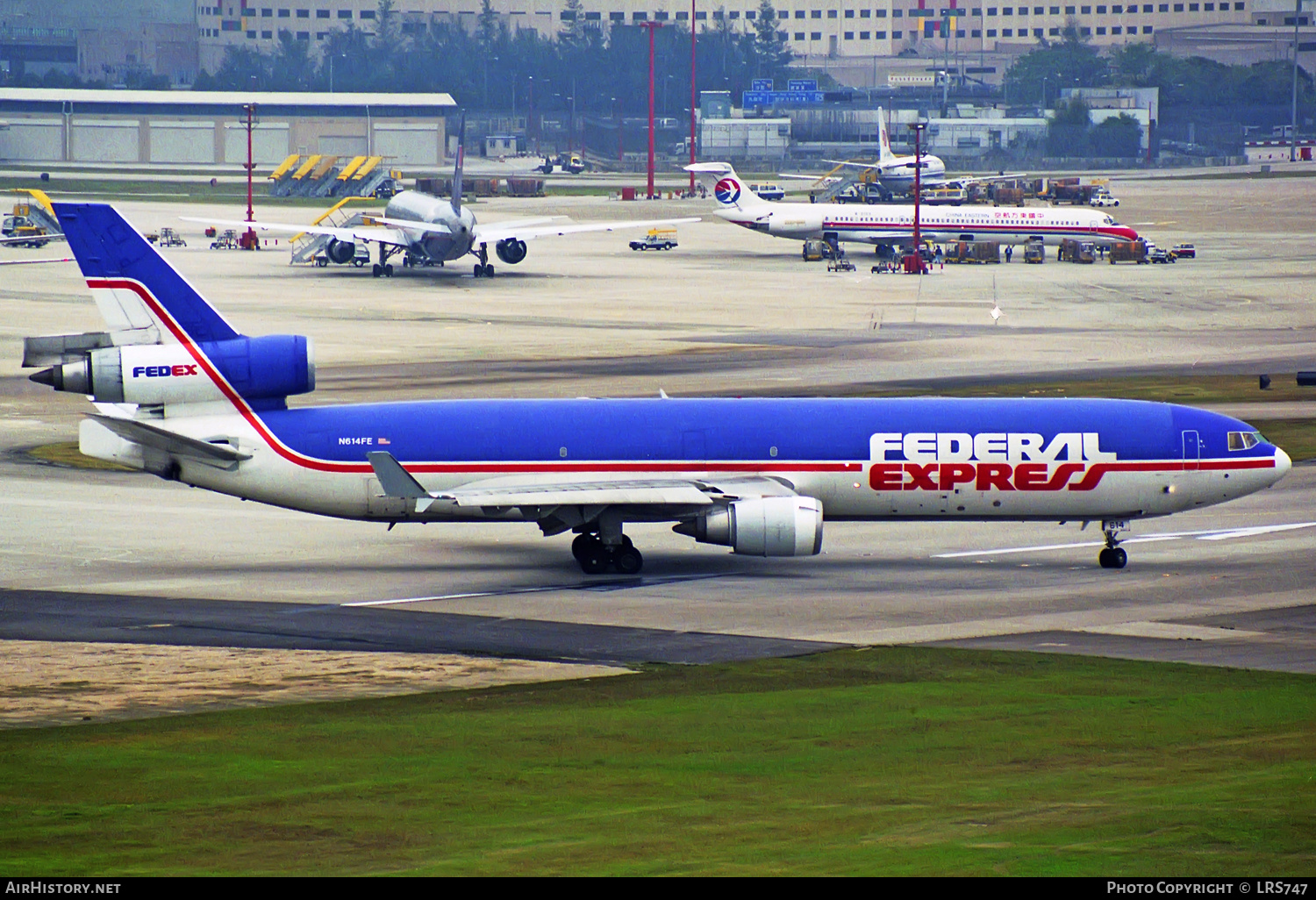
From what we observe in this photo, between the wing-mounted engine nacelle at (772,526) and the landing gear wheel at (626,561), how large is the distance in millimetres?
3304

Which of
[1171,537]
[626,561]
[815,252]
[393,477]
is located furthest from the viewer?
[815,252]

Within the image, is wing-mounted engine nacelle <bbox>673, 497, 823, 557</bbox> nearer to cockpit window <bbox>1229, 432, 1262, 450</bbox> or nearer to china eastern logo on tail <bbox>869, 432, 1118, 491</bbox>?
china eastern logo on tail <bbox>869, 432, 1118, 491</bbox>

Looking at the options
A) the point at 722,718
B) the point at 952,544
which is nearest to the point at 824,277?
the point at 952,544

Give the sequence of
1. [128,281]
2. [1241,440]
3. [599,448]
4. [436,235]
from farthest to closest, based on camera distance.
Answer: [436,235] → [1241,440] → [599,448] → [128,281]

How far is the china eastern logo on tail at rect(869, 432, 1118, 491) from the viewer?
168ft

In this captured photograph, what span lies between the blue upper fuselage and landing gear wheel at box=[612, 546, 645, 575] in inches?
109

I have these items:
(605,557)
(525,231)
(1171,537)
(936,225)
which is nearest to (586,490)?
(605,557)

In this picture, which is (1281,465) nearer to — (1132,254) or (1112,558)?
(1112,558)

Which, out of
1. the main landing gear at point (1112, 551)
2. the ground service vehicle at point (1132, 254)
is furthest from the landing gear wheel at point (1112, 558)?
the ground service vehicle at point (1132, 254)

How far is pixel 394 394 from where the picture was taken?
8338cm

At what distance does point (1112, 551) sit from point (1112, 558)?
0.26 metres

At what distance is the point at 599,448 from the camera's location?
50.8 metres

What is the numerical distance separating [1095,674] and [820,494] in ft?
47.0

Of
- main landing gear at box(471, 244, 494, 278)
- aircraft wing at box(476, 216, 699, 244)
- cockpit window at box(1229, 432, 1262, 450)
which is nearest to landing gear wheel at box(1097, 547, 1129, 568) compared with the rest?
cockpit window at box(1229, 432, 1262, 450)
